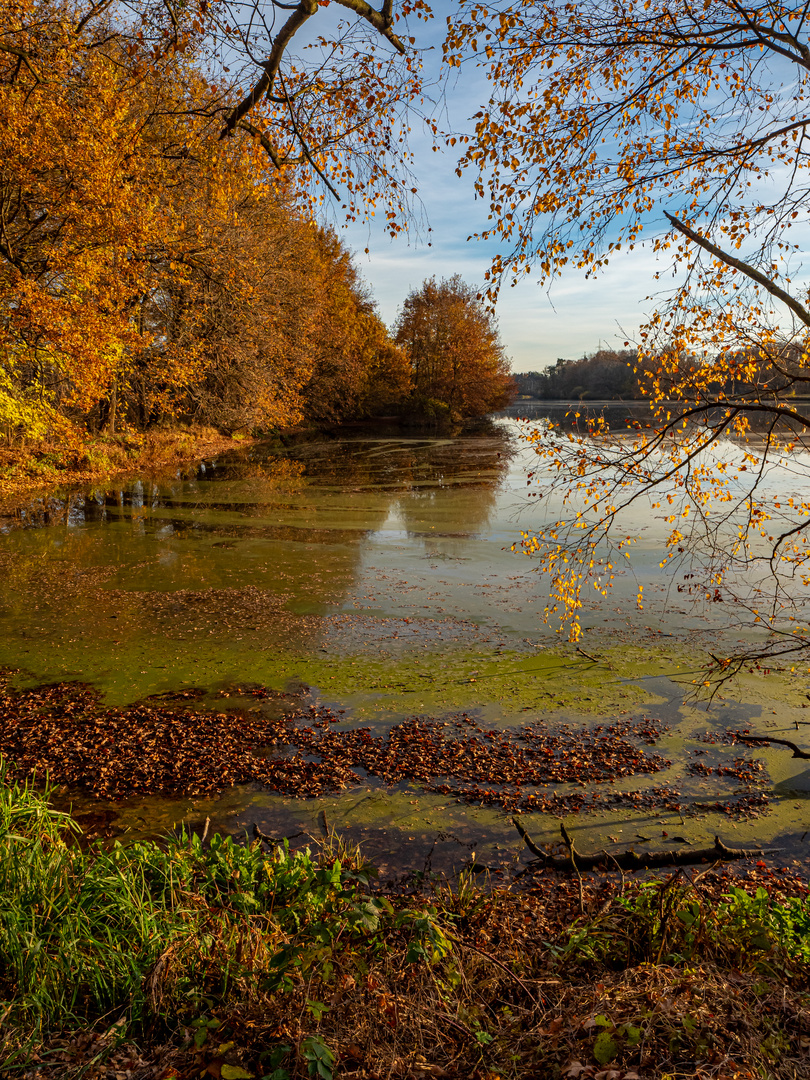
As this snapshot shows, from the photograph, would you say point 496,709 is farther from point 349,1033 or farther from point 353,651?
point 349,1033

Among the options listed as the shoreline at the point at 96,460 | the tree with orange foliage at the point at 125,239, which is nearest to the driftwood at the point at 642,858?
the tree with orange foliage at the point at 125,239

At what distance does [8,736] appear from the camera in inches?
197

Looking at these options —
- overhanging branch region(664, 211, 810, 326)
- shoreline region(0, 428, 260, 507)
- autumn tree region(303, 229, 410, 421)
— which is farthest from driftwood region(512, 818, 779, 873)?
autumn tree region(303, 229, 410, 421)

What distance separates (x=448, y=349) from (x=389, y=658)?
41.8 m

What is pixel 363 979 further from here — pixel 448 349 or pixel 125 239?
pixel 448 349

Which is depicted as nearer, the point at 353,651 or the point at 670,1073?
the point at 670,1073

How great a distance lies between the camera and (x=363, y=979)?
7.91 feet

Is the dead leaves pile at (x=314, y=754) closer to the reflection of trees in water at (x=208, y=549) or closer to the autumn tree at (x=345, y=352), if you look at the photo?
the reflection of trees in water at (x=208, y=549)

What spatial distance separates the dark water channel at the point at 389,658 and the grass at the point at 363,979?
2.93 feet

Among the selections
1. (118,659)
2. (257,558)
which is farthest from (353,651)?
(257,558)

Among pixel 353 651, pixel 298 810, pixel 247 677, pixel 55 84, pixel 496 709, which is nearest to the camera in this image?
pixel 298 810

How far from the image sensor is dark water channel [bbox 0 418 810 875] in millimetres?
4168

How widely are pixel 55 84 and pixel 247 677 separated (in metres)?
9.63

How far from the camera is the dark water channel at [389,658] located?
13.7ft
